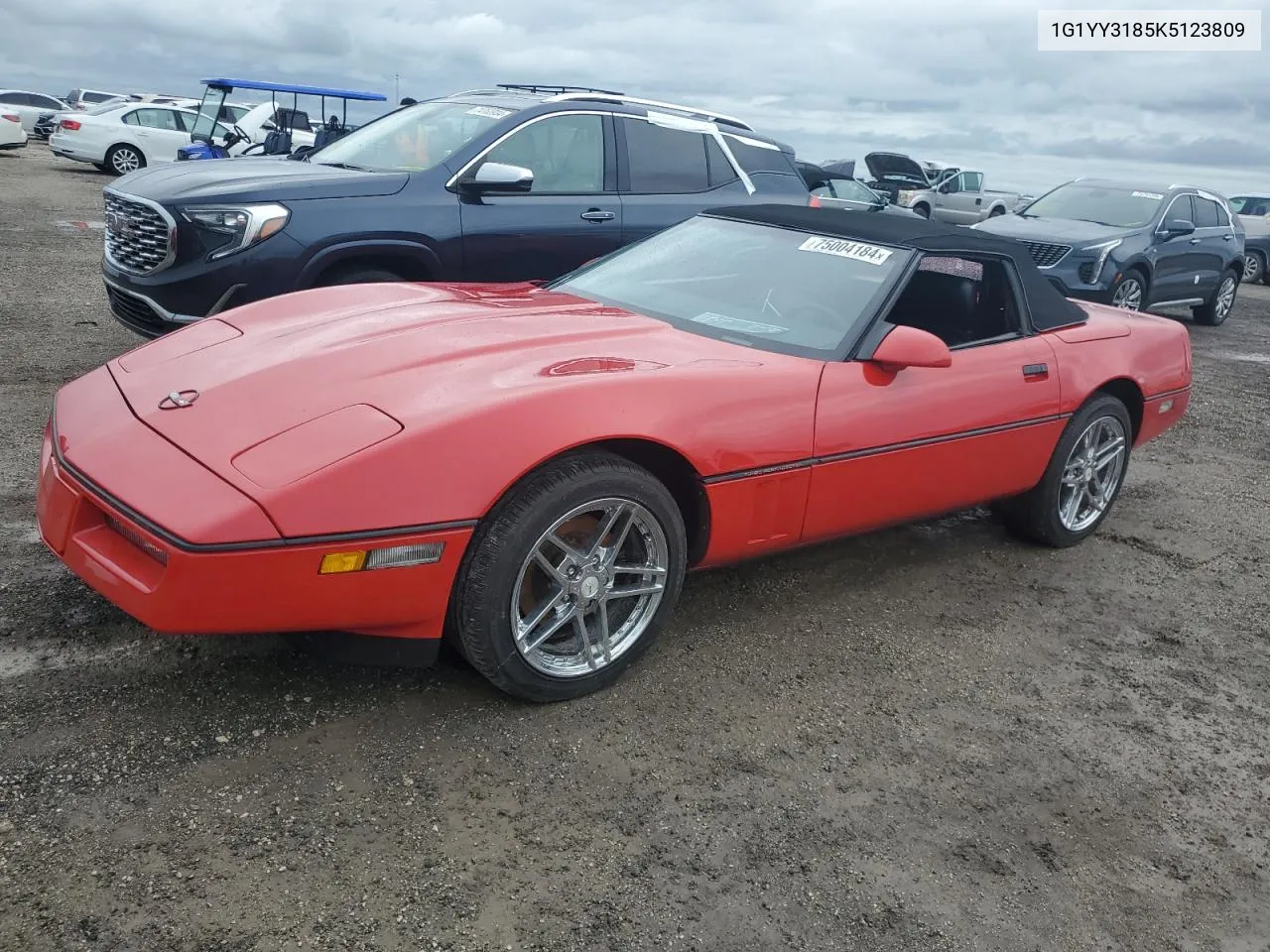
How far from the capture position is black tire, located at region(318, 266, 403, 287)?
17.9 feet

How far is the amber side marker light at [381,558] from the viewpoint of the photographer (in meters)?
2.46

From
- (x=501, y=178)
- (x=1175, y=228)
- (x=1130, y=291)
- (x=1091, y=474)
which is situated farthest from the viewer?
(x=1175, y=228)

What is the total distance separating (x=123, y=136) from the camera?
809 inches

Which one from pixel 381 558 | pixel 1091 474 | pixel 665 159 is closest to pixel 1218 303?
pixel 665 159

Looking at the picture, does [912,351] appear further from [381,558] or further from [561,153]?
[561,153]

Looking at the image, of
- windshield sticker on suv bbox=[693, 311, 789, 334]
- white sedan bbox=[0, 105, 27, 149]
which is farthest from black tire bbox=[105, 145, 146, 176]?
windshield sticker on suv bbox=[693, 311, 789, 334]

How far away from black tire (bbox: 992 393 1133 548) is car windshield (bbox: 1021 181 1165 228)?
24.8 feet

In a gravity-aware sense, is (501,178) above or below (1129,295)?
above

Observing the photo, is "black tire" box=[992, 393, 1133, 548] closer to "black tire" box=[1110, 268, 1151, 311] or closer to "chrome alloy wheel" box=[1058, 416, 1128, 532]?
"chrome alloy wheel" box=[1058, 416, 1128, 532]

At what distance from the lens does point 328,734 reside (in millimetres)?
2711

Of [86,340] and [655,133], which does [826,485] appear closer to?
[655,133]

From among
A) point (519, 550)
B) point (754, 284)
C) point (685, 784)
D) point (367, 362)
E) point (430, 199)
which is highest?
point (430, 199)

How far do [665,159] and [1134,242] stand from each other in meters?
6.33

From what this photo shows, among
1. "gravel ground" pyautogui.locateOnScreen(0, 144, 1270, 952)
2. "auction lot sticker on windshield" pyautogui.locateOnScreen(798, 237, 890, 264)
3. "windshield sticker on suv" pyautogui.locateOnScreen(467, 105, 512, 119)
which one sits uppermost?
"windshield sticker on suv" pyautogui.locateOnScreen(467, 105, 512, 119)
